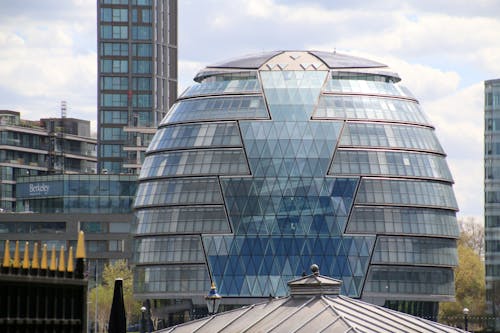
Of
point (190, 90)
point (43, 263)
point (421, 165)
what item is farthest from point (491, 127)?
point (43, 263)

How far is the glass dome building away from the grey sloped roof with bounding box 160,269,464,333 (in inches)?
3052

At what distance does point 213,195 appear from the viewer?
164750mm

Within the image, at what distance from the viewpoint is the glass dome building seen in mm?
163125

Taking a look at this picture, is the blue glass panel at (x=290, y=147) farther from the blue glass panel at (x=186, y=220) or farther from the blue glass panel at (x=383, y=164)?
the blue glass panel at (x=186, y=220)

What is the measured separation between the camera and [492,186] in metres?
180

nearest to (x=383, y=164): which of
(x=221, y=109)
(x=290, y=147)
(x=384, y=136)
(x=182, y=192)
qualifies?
(x=384, y=136)

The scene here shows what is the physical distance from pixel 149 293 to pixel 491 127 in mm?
37244

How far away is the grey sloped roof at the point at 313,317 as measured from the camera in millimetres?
79000

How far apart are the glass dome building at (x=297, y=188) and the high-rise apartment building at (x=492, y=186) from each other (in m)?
12.0

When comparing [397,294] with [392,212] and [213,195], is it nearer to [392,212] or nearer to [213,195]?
[392,212]

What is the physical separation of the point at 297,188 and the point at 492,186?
1009 inches

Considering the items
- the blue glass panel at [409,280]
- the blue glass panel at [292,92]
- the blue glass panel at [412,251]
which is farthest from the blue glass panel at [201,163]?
the blue glass panel at [409,280]

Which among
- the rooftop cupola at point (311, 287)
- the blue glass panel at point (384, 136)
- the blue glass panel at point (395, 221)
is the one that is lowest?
the rooftop cupola at point (311, 287)

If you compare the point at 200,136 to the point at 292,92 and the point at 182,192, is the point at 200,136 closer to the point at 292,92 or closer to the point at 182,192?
the point at 182,192
